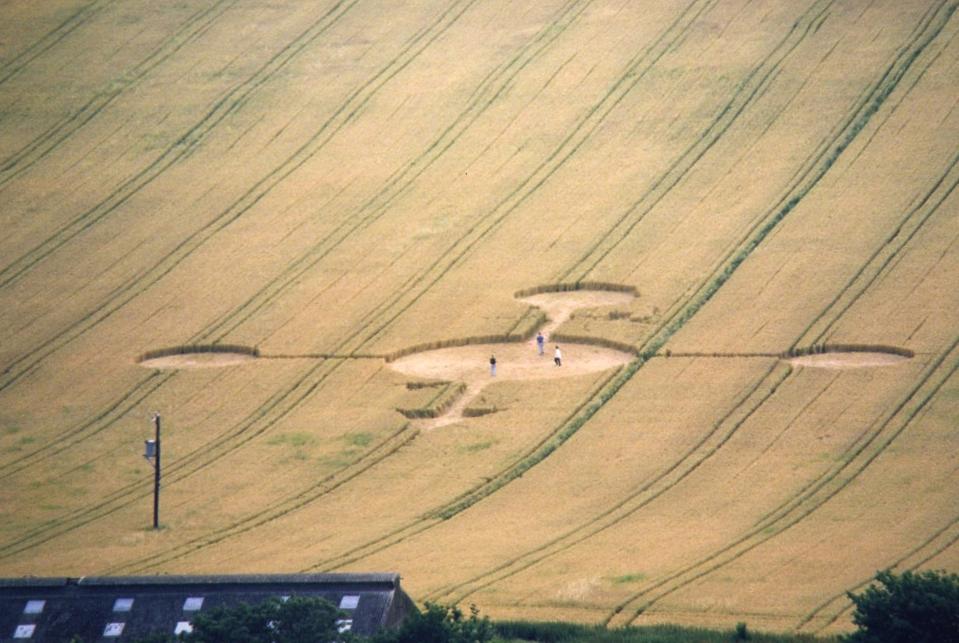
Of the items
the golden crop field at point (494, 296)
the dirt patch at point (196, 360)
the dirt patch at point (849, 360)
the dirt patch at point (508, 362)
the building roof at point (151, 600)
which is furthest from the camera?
the dirt patch at point (196, 360)

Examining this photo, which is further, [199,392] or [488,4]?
[488,4]

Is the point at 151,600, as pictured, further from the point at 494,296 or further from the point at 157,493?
the point at 494,296

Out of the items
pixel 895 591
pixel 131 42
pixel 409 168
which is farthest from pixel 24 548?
pixel 131 42

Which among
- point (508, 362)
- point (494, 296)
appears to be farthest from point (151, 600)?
point (494, 296)

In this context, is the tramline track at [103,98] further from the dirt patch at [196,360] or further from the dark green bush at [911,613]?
the dark green bush at [911,613]

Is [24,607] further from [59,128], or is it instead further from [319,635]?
[59,128]

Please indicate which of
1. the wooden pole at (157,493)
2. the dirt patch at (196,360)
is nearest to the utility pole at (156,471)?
the wooden pole at (157,493)
